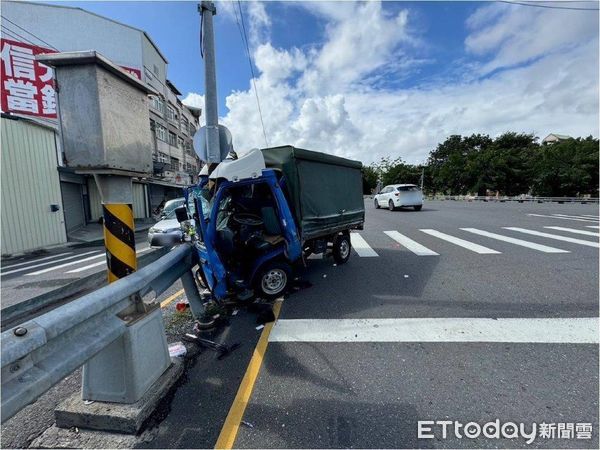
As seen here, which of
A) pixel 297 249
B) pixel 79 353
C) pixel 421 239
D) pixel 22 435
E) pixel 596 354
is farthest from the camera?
pixel 421 239

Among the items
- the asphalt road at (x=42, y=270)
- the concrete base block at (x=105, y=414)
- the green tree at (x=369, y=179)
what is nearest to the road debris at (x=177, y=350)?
the concrete base block at (x=105, y=414)

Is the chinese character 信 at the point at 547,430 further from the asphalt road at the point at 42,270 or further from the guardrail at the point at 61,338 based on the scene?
the asphalt road at the point at 42,270

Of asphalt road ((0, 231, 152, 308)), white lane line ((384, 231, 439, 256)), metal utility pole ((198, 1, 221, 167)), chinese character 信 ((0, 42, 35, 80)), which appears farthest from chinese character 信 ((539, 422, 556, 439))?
chinese character 信 ((0, 42, 35, 80))

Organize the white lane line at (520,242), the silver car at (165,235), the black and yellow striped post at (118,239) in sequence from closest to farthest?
the black and yellow striped post at (118,239) < the white lane line at (520,242) < the silver car at (165,235)

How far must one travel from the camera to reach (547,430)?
2127 mm

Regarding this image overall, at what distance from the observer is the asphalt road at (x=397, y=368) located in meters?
A: 2.15

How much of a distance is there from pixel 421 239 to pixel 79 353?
31.1 feet

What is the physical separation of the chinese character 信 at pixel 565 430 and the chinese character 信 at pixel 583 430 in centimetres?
3

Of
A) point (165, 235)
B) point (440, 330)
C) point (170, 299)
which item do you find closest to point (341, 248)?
point (440, 330)

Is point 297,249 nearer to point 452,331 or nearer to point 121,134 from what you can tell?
point 452,331

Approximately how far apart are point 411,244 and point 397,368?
6.43 metres

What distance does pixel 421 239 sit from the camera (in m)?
9.52

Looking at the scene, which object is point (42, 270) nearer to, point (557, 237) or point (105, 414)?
point (105, 414)

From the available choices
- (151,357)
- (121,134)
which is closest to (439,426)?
(151,357)
